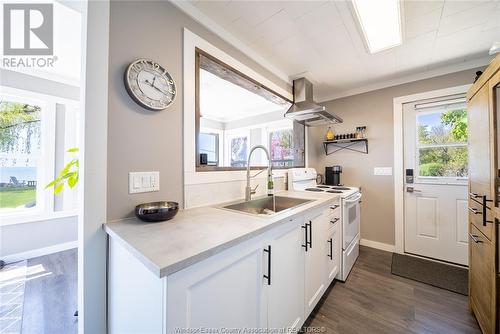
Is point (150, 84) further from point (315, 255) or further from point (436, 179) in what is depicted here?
point (436, 179)

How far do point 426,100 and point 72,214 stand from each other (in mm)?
5176

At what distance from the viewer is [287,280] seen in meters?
1.20

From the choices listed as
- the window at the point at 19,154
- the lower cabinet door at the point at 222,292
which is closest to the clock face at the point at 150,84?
the lower cabinet door at the point at 222,292

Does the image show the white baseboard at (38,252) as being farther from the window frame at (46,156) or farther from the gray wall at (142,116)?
the gray wall at (142,116)

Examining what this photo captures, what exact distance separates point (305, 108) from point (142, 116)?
182cm

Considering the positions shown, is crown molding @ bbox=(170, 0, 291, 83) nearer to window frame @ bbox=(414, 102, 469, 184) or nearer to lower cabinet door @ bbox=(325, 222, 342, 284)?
lower cabinet door @ bbox=(325, 222, 342, 284)

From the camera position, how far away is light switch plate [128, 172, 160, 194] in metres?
1.12

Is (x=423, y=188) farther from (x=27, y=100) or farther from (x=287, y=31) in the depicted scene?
(x=27, y=100)

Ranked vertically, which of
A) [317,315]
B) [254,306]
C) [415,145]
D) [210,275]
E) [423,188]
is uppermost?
[415,145]

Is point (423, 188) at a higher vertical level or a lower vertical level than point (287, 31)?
lower

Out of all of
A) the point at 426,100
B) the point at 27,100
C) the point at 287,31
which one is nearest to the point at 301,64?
the point at 287,31

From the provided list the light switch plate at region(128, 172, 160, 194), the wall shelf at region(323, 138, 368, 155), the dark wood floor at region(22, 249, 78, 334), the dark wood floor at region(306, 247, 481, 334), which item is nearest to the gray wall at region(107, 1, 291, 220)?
the light switch plate at region(128, 172, 160, 194)

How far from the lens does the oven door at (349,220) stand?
2016mm

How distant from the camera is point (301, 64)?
2.27 meters
